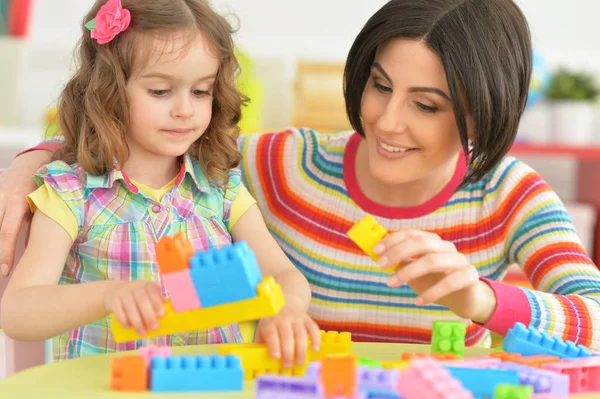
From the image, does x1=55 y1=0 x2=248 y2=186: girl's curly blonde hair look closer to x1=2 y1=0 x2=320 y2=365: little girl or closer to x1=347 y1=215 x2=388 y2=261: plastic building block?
x1=2 y1=0 x2=320 y2=365: little girl

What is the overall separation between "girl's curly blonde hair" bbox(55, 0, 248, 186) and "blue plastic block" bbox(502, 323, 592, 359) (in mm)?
498

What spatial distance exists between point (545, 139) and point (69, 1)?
191 cm

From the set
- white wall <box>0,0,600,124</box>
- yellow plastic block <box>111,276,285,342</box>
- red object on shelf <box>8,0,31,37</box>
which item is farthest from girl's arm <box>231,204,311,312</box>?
→ red object on shelf <box>8,0,31,37</box>

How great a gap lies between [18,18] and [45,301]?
8.10 feet

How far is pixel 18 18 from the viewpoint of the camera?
3.20m

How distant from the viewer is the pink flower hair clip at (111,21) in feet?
3.76

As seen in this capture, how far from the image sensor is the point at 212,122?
4.19 ft

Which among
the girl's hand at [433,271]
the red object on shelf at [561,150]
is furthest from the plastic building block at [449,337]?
the red object on shelf at [561,150]

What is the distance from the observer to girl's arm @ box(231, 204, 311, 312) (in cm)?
109

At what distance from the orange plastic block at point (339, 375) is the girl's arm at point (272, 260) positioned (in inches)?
13.9

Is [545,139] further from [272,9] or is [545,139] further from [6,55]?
[6,55]

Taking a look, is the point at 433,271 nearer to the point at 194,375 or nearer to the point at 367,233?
the point at 367,233

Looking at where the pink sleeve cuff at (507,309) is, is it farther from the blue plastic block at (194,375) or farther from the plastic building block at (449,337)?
the blue plastic block at (194,375)

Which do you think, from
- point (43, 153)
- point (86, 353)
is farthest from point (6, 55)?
point (86, 353)
